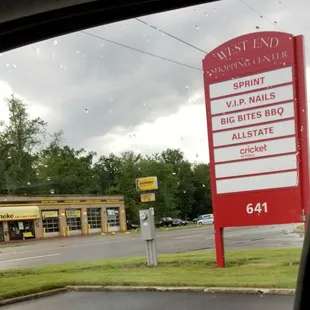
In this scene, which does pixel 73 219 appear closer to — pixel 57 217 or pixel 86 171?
pixel 57 217

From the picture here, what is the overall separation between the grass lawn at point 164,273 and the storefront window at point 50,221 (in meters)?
0.47

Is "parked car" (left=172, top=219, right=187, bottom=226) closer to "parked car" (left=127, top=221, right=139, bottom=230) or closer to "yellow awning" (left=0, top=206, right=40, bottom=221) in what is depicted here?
"parked car" (left=127, top=221, right=139, bottom=230)

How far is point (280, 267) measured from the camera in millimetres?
3764

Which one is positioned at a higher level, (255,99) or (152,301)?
(255,99)

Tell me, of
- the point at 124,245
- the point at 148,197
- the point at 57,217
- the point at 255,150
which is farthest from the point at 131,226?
the point at 255,150

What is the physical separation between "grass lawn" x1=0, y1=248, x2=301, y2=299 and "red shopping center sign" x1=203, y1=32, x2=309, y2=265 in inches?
15.2

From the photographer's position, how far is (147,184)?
3.94m

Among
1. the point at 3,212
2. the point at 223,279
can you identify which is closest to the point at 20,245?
the point at 3,212

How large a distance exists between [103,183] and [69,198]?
37 centimetres

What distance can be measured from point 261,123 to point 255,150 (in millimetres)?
253

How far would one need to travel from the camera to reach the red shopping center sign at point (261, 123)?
11.8 ft

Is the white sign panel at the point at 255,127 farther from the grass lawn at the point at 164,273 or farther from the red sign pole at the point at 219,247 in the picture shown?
the grass lawn at the point at 164,273

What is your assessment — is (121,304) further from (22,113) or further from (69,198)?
(22,113)

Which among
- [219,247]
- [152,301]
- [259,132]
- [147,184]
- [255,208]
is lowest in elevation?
[152,301]
